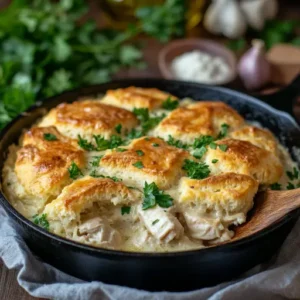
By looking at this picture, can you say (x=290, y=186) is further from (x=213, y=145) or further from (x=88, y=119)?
(x=88, y=119)

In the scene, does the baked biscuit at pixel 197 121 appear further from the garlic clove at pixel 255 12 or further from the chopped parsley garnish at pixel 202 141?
the garlic clove at pixel 255 12

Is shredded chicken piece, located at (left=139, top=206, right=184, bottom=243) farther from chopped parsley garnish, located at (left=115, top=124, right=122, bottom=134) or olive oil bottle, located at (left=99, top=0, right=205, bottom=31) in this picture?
olive oil bottle, located at (left=99, top=0, right=205, bottom=31)

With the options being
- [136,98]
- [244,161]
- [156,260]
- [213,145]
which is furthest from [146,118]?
[156,260]

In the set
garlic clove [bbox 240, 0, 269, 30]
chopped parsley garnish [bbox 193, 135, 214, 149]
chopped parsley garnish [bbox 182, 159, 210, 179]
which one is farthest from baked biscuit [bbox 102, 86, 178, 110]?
garlic clove [bbox 240, 0, 269, 30]

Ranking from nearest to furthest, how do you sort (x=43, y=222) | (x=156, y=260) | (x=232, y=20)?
(x=156, y=260), (x=43, y=222), (x=232, y=20)

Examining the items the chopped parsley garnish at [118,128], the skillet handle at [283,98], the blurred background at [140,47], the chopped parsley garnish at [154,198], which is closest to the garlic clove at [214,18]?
the blurred background at [140,47]

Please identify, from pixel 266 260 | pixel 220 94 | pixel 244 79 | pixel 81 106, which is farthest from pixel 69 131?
pixel 244 79
